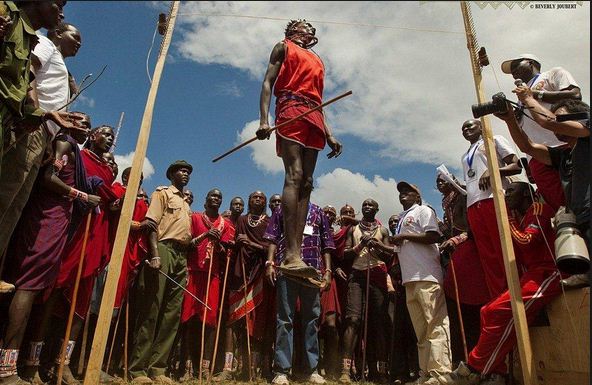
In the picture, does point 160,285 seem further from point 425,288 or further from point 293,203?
point 425,288

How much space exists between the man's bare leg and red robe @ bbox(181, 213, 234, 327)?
7.16ft

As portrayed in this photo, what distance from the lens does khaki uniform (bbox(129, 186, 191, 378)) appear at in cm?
532

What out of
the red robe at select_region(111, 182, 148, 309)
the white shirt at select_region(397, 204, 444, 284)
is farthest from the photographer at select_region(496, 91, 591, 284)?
the red robe at select_region(111, 182, 148, 309)

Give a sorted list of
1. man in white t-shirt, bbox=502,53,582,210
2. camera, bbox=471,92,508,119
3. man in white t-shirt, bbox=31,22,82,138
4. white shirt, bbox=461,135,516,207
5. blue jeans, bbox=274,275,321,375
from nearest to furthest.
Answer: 1. camera, bbox=471,92,508,119
2. man in white t-shirt, bbox=502,53,582,210
3. man in white t-shirt, bbox=31,22,82,138
4. white shirt, bbox=461,135,516,207
5. blue jeans, bbox=274,275,321,375

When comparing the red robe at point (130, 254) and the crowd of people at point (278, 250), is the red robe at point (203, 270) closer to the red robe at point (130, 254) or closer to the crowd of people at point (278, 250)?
the crowd of people at point (278, 250)

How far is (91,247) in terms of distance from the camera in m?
5.02

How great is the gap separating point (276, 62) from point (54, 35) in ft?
7.39

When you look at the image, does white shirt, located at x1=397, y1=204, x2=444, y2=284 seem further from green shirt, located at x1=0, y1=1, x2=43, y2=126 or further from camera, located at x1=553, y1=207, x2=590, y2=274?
green shirt, located at x1=0, y1=1, x2=43, y2=126

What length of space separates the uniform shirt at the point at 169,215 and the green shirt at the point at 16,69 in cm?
262

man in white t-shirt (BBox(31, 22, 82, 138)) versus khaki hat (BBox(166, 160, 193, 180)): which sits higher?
khaki hat (BBox(166, 160, 193, 180))

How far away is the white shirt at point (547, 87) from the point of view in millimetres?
3998

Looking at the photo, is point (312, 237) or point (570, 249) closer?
point (570, 249)

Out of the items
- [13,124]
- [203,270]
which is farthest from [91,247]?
[13,124]

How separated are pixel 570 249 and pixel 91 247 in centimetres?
451
